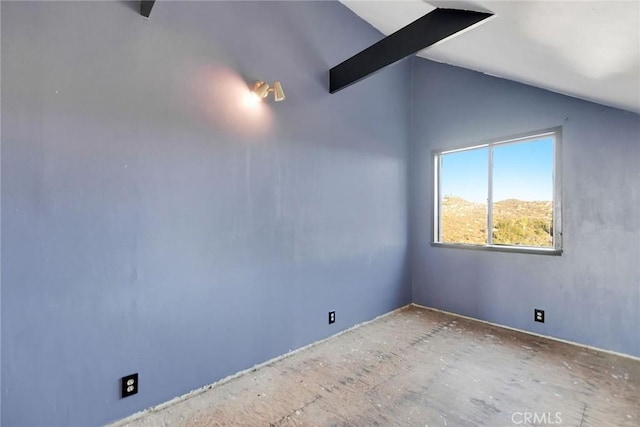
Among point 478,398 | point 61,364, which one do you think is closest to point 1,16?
point 61,364

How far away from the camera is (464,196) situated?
3715mm

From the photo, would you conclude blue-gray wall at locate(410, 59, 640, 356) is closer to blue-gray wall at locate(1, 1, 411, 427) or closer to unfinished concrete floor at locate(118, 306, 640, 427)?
unfinished concrete floor at locate(118, 306, 640, 427)

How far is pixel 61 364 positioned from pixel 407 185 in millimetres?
3666

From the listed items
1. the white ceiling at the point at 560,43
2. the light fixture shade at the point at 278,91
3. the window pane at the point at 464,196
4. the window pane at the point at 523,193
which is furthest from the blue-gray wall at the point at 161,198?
the window pane at the point at 523,193

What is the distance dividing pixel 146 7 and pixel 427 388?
9.91ft

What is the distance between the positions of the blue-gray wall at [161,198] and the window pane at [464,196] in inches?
57.9

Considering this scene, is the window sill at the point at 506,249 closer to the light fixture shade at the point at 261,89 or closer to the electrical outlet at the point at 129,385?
the light fixture shade at the point at 261,89

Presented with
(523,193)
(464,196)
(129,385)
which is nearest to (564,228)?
(523,193)

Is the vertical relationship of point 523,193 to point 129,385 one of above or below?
above

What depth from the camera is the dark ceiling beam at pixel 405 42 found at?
185cm

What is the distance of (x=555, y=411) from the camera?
1893 mm

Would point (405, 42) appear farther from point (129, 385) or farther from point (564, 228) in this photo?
point (129, 385)

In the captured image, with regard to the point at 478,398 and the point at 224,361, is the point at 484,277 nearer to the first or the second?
the point at 478,398

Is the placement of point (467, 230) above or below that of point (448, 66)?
below
